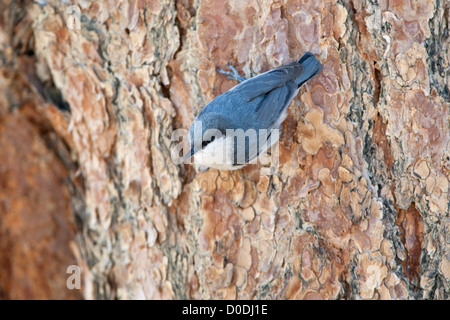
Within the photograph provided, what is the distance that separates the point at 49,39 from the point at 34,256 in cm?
113

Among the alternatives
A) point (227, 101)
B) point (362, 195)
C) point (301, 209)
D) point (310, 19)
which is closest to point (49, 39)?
point (227, 101)

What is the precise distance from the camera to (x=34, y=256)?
6.17 feet

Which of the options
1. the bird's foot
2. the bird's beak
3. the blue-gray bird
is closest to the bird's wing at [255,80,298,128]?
the blue-gray bird

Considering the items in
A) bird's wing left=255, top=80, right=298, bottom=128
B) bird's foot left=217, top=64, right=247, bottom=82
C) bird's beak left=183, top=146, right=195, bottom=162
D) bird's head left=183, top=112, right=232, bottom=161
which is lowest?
bird's beak left=183, top=146, right=195, bottom=162

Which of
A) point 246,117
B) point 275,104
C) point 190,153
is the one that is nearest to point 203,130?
point 190,153

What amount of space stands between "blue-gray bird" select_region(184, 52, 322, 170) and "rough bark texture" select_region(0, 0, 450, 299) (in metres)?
0.08

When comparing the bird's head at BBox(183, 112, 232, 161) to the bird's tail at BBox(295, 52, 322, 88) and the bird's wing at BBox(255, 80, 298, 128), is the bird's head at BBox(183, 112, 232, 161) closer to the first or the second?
the bird's wing at BBox(255, 80, 298, 128)

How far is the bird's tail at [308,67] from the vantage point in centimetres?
150

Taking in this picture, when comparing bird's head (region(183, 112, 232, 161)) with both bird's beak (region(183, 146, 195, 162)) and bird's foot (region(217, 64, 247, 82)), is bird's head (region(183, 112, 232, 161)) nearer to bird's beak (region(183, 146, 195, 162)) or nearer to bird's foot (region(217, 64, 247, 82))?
bird's beak (region(183, 146, 195, 162))

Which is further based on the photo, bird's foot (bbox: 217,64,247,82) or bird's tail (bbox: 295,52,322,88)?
bird's foot (bbox: 217,64,247,82)

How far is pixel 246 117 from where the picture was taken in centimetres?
163

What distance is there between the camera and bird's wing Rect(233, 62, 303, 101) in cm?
153

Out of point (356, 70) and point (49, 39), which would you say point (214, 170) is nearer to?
point (356, 70)

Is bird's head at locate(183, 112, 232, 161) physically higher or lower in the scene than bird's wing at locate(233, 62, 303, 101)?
lower
